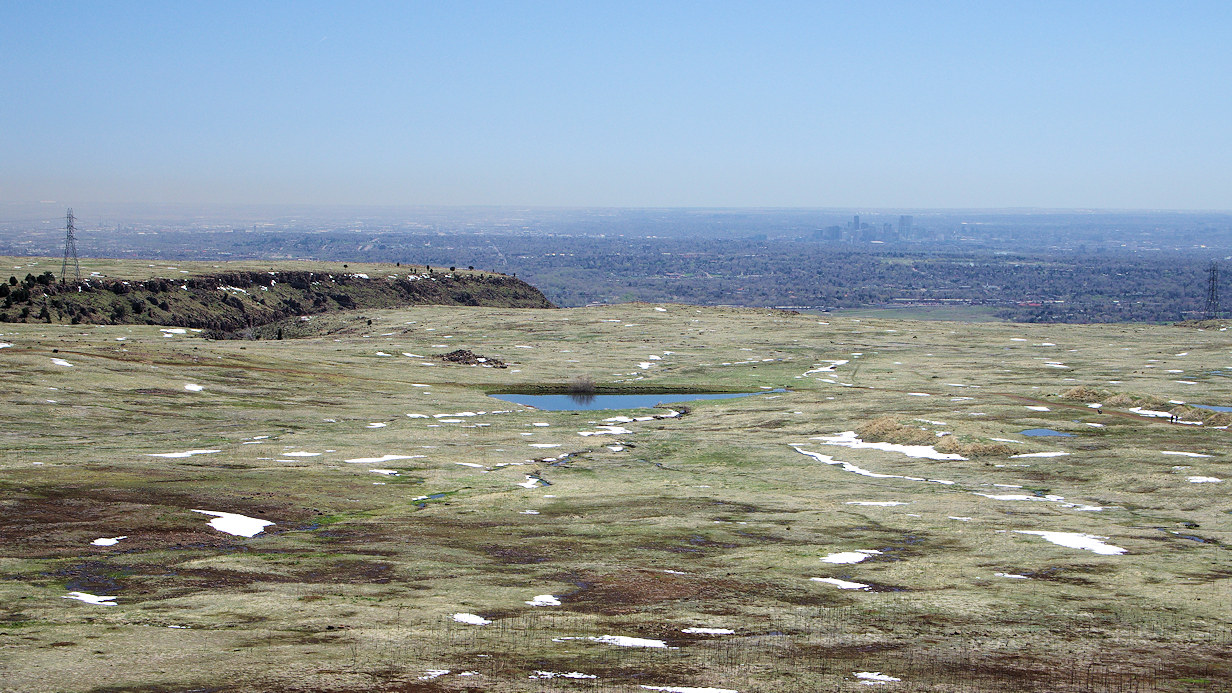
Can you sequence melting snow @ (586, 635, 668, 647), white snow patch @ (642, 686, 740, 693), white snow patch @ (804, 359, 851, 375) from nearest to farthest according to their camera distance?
1. white snow patch @ (642, 686, 740, 693)
2. melting snow @ (586, 635, 668, 647)
3. white snow patch @ (804, 359, 851, 375)

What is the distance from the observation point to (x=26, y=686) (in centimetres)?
2341

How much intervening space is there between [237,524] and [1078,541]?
128ft

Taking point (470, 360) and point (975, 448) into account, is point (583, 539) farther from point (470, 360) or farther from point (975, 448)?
point (470, 360)

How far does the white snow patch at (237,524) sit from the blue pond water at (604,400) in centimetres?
5726

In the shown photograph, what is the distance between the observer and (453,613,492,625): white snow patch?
31859 millimetres

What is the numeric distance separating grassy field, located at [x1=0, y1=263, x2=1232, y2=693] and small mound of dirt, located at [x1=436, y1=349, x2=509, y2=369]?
23220 mm

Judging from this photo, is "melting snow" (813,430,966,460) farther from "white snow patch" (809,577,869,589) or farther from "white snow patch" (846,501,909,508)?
"white snow patch" (809,577,869,589)

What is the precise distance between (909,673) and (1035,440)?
55689 millimetres

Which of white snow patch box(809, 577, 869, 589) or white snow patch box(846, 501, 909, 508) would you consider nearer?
white snow patch box(809, 577, 869, 589)

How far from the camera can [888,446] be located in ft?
255

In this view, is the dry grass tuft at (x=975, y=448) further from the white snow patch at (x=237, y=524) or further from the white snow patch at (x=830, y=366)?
the white snow patch at (x=830, y=366)

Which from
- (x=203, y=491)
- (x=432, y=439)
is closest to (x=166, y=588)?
(x=203, y=491)

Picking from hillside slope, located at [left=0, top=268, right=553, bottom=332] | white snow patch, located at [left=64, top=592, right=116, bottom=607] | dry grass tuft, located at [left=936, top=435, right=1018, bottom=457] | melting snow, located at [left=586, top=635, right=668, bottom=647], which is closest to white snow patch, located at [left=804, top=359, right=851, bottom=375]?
dry grass tuft, located at [left=936, top=435, right=1018, bottom=457]

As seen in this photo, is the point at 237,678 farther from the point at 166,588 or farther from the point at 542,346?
the point at 542,346
